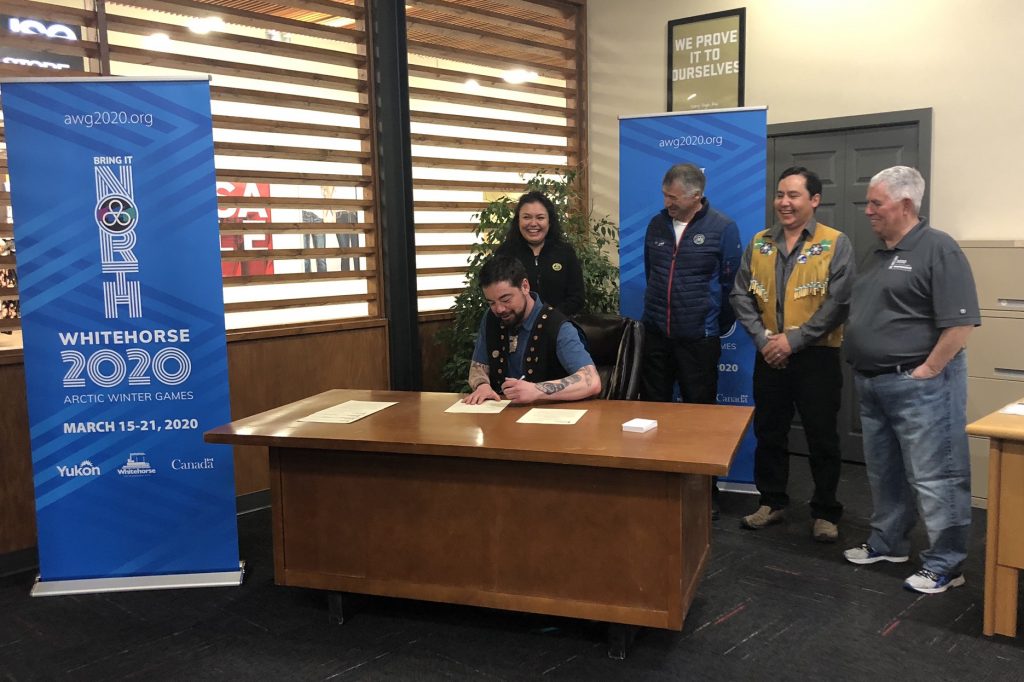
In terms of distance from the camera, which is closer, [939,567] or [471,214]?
[939,567]

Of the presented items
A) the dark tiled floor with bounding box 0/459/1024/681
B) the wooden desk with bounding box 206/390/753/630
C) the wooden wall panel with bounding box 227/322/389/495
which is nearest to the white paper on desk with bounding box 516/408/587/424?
the wooden desk with bounding box 206/390/753/630

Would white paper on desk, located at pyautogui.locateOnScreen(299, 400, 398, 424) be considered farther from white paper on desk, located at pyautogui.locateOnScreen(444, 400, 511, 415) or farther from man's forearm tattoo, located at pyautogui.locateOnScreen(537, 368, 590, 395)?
man's forearm tattoo, located at pyautogui.locateOnScreen(537, 368, 590, 395)

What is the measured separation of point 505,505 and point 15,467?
2.64 meters

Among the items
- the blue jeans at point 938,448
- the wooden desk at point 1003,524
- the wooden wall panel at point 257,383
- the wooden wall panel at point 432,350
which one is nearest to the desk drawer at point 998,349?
the blue jeans at point 938,448

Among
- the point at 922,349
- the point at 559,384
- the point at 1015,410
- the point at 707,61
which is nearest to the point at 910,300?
the point at 922,349

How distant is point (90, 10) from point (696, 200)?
315 centimetres

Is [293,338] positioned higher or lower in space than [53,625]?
higher

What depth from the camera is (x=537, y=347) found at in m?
3.42

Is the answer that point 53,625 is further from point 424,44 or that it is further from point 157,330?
point 424,44

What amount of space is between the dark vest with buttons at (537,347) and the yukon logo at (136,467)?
1.60 m

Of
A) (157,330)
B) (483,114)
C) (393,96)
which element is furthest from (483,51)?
(157,330)

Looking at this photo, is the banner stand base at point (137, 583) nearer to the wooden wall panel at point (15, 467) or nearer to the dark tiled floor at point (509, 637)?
the dark tiled floor at point (509, 637)

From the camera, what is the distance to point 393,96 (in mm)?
5270

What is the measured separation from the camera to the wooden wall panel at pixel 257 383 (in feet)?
13.4
